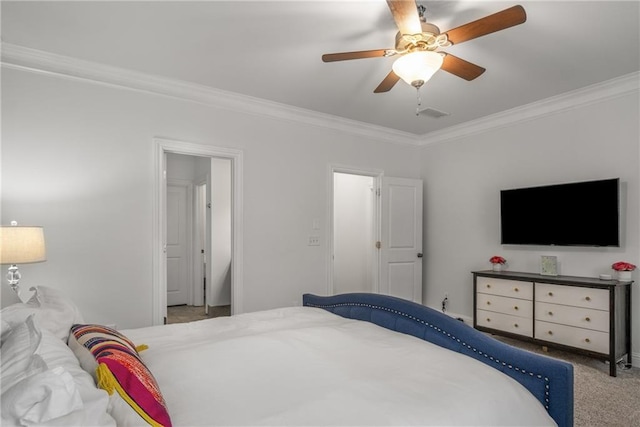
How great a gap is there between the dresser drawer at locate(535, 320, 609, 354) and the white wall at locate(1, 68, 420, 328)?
249cm

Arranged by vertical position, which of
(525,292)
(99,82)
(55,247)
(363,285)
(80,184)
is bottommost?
(363,285)

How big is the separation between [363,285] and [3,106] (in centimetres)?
511

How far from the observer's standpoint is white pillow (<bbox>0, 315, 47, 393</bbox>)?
2.63 feet

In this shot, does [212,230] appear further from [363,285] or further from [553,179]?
[553,179]

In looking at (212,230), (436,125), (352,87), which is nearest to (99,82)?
(352,87)

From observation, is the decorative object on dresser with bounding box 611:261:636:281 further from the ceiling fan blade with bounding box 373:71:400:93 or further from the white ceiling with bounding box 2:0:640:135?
the ceiling fan blade with bounding box 373:71:400:93

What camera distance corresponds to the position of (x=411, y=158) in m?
5.37

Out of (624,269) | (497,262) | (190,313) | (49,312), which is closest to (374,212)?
(497,262)

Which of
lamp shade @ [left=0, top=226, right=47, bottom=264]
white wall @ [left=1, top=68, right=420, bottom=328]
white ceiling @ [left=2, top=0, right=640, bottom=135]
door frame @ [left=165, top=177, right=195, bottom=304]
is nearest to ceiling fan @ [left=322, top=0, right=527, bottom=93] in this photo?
white ceiling @ [left=2, top=0, right=640, bottom=135]

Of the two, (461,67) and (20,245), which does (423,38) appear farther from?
(20,245)

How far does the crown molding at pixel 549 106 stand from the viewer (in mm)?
3383

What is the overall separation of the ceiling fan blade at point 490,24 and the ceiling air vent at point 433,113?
206cm

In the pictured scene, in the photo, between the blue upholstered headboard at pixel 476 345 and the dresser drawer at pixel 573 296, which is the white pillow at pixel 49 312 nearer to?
the blue upholstered headboard at pixel 476 345

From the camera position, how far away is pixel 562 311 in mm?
3410
